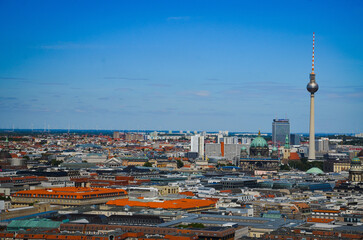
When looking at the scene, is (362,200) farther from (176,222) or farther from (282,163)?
(282,163)

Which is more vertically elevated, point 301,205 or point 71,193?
point 71,193

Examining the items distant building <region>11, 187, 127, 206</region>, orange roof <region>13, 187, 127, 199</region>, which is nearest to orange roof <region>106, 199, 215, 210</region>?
distant building <region>11, 187, 127, 206</region>

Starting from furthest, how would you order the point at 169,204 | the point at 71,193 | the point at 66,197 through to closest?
the point at 71,193
the point at 66,197
the point at 169,204

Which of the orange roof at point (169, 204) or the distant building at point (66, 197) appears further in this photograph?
the distant building at point (66, 197)

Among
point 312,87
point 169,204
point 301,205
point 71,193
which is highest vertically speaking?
point 312,87

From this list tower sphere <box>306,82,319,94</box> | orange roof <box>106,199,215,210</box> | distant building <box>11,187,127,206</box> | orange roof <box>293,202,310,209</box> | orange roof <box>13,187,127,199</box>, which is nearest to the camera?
orange roof <box>106,199,215,210</box>

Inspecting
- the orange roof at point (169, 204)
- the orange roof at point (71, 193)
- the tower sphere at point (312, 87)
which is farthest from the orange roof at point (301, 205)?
the tower sphere at point (312, 87)

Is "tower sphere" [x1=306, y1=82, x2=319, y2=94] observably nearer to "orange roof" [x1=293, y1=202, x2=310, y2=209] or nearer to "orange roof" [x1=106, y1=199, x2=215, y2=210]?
"orange roof" [x1=293, y1=202, x2=310, y2=209]

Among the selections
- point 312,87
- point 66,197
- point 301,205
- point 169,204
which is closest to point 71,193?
point 66,197

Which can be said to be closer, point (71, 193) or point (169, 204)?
point (169, 204)

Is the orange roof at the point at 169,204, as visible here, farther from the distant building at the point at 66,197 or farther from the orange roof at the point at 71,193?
the orange roof at the point at 71,193

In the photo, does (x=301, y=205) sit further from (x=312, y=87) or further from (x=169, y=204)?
(x=312, y=87)

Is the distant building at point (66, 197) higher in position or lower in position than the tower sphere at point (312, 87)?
lower

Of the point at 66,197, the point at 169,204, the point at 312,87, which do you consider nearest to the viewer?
the point at 169,204
